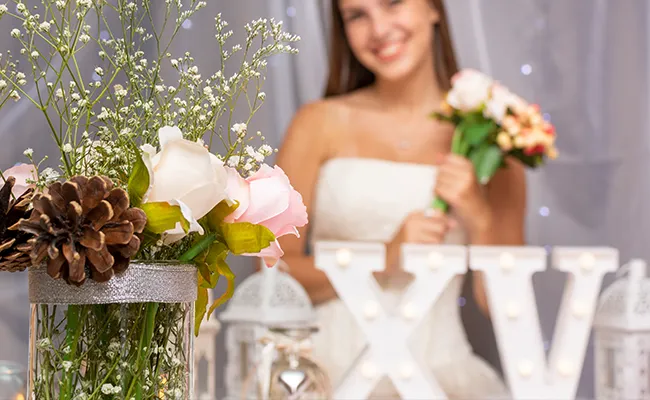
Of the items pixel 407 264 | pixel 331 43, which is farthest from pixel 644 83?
pixel 407 264

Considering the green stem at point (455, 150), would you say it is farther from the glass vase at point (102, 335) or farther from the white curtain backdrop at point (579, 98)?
the glass vase at point (102, 335)

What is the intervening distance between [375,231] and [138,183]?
187cm

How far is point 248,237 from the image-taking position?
0.69 meters

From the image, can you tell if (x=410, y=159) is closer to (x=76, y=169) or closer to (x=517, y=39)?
(x=517, y=39)

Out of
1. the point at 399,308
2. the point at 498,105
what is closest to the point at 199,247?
the point at 399,308

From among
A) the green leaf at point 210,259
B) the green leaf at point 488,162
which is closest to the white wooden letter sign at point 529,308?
the green leaf at point 488,162

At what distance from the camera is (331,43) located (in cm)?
263

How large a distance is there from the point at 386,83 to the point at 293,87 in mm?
292

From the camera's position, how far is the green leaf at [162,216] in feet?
2.13

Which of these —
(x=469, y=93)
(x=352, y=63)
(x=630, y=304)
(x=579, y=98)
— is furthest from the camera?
(x=579, y=98)

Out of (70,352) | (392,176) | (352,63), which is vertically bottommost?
(70,352)

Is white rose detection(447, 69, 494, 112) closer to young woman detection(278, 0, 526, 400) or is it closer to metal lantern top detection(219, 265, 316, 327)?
young woman detection(278, 0, 526, 400)

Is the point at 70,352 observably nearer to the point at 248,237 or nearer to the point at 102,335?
the point at 102,335

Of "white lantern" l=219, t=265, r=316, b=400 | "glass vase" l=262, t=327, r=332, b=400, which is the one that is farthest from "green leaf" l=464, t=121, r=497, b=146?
"glass vase" l=262, t=327, r=332, b=400
